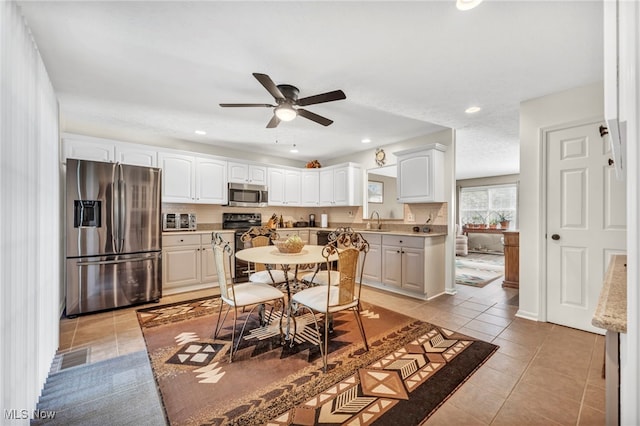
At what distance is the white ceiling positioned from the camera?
5.70 feet

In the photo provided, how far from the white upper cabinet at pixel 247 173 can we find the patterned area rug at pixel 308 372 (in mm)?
2694

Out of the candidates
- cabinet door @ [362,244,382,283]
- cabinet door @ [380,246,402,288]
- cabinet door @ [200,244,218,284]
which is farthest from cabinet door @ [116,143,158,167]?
cabinet door @ [380,246,402,288]

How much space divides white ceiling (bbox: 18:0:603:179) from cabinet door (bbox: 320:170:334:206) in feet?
6.42

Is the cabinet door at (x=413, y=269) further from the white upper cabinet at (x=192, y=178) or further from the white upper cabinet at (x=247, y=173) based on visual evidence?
the white upper cabinet at (x=192, y=178)

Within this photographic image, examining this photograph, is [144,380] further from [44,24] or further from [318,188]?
[318,188]

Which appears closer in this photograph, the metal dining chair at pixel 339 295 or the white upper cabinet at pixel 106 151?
the metal dining chair at pixel 339 295

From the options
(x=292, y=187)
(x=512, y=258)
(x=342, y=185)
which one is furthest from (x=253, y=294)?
(x=512, y=258)

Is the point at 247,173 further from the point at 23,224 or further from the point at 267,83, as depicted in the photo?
the point at 23,224

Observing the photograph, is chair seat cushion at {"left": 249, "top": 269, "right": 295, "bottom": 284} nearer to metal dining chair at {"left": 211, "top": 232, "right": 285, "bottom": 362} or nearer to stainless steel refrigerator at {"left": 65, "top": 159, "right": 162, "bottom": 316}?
metal dining chair at {"left": 211, "top": 232, "right": 285, "bottom": 362}

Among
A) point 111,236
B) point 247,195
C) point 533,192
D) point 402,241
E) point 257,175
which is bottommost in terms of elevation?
point 402,241

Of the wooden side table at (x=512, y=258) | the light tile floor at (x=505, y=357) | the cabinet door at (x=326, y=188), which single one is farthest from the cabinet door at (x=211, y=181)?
the wooden side table at (x=512, y=258)

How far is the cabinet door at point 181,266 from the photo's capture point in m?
3.95

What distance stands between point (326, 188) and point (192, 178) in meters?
2.54

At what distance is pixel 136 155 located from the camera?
3920mm
